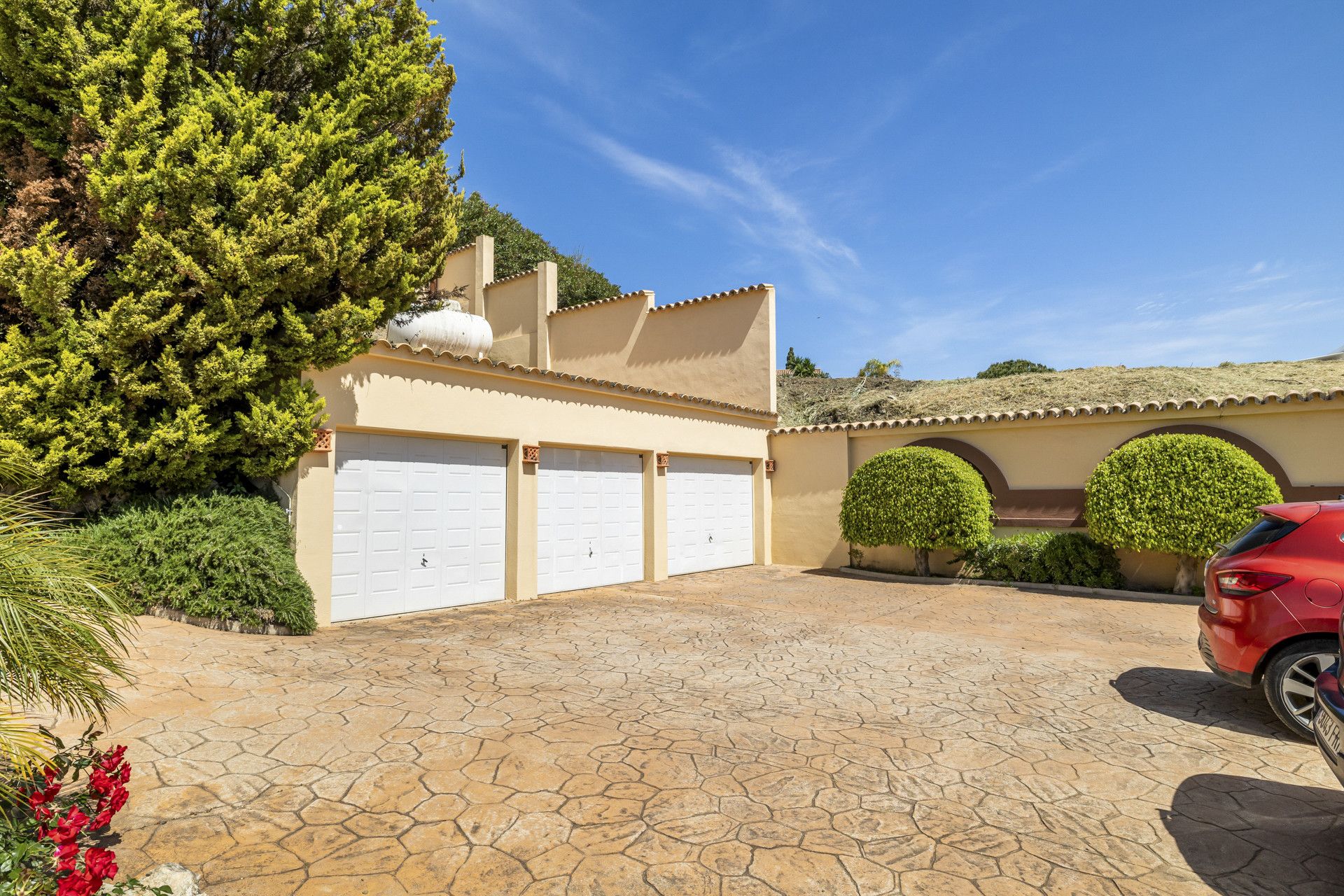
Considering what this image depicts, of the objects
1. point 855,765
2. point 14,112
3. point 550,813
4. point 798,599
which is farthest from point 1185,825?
point 14,112

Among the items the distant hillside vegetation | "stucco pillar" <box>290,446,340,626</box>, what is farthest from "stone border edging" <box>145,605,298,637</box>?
the distant hillside vegetation

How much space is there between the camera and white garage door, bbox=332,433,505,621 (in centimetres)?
895

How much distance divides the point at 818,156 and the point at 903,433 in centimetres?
600

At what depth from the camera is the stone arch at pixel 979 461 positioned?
13852 mm

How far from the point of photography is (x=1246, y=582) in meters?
5.19

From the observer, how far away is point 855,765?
A: 4.45 metres

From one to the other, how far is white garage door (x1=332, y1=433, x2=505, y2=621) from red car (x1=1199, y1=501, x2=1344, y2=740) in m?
8.76

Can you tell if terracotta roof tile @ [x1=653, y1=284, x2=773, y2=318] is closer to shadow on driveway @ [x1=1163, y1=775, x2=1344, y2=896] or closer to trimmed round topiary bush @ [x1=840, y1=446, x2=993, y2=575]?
trimmed round topiary bush @ [x1=840, y1=446, x2=993, y2=575]

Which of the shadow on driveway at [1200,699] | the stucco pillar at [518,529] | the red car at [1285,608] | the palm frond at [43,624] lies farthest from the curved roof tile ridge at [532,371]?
the red car at [1285,608]

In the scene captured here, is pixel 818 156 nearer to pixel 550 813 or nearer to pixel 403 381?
pixel 403 381

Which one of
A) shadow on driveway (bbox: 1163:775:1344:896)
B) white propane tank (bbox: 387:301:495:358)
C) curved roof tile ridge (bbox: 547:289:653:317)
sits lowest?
shadow on driveway (bbox: 1163:775:1344:896)

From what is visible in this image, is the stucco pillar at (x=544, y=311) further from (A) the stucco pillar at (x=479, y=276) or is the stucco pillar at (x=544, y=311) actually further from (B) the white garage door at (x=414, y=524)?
(B) the white garage door at (x=414, y=524)

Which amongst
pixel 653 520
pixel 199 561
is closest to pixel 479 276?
pixel 653 520

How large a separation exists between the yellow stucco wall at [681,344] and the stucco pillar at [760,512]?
1.53 m
